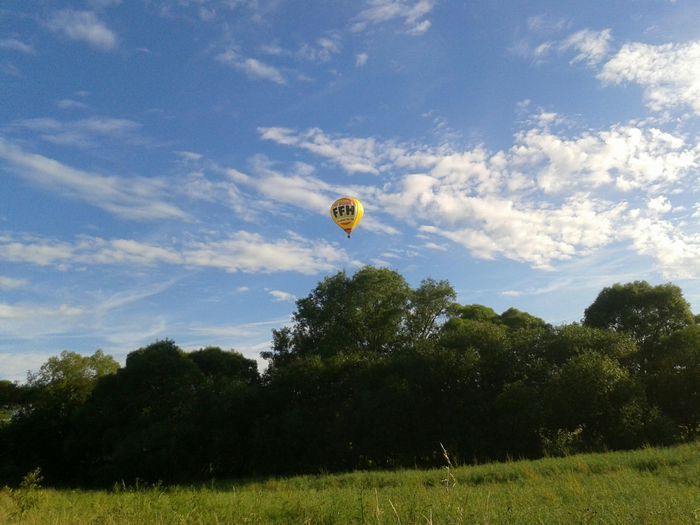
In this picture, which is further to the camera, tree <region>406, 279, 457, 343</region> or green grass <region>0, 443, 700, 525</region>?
tree <region>406, 279, 457, 343</region>

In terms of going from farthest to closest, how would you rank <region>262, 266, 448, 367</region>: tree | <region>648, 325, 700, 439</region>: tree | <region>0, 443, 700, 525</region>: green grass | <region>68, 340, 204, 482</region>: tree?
1. <region>262, 266, 448, 367</region>: tree
2. <region>68, 340, 204, 482</region>: tree
3. <region>648, 325, 700, 439</region>: tree
4. <region>0, 443, 700, 525</region>: green grass

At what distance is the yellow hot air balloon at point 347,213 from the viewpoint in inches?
1249

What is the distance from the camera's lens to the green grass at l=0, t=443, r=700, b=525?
28.8 feet

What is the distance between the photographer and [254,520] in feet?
32.5

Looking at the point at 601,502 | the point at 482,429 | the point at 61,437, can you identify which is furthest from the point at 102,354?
the point at 601,502

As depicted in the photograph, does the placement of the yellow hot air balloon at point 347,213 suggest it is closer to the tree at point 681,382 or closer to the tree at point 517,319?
the tree at point 681,382

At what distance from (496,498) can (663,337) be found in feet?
76.5

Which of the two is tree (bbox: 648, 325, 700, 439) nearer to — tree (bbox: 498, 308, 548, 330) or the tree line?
the tree line

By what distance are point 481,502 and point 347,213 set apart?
75.0 ft

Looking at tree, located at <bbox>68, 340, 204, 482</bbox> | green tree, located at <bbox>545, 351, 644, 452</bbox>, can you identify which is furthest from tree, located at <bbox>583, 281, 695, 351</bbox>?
tree, located at <bbox>68, 340, 204, 482</bbox>

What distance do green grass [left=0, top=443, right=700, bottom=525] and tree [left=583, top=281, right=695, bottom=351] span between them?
18.0m

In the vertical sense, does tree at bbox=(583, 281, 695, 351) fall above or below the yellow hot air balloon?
below

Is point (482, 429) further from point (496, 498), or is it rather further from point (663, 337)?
point (496, 498)

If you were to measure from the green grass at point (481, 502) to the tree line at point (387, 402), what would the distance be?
7.99 meters
